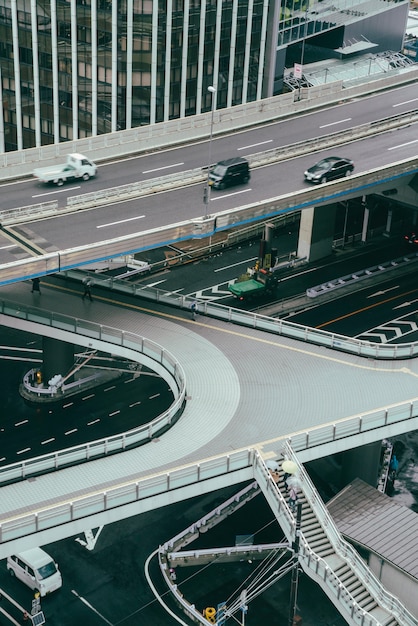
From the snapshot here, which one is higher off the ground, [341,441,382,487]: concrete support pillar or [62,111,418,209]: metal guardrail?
[62,111,418,209]: metal guardrail

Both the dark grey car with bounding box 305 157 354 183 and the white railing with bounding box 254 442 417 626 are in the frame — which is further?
the dark grey car with bounding box 305 157 354 183

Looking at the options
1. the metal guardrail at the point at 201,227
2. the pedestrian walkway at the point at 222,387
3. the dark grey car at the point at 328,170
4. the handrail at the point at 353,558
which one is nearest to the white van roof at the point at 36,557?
the pedestrian walkway at the point at 222,387

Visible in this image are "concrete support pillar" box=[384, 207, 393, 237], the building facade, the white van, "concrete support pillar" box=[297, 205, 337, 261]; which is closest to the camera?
the white van

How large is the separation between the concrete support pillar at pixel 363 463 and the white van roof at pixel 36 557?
1967cm

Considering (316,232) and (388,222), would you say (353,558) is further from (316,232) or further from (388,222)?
(388,222)

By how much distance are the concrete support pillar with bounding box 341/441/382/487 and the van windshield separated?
19559 mm

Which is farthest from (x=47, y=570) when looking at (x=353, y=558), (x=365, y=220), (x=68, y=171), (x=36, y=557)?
(x=365, y=220)

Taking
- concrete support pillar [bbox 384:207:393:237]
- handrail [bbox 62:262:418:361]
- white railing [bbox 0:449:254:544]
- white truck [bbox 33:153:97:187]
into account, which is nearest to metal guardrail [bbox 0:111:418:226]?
white truck [bbox 33:153:97:187]

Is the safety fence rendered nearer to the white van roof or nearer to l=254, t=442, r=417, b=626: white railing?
the white van roof

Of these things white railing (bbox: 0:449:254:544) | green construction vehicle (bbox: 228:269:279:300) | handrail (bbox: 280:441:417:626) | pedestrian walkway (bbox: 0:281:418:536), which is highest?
white railing (bbox: 0:449:254:544)

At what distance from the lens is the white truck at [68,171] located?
82.5 metres

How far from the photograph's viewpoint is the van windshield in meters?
59.6

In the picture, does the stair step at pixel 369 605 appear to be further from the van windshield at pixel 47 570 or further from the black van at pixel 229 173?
the black van at pixel 229 173

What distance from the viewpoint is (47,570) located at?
59.9m
